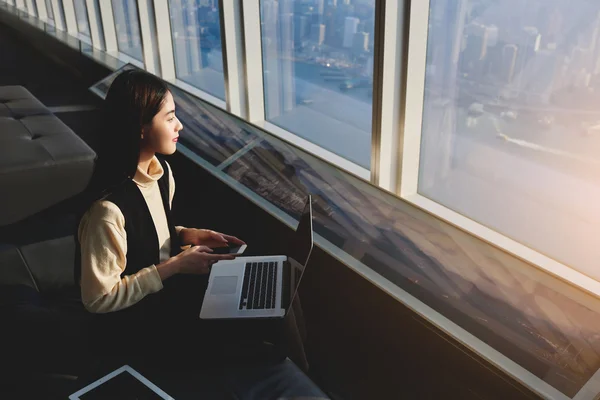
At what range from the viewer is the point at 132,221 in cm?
163

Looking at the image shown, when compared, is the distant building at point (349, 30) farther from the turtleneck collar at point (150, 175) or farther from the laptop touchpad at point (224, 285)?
the laptop touchpad at point (224, 285)

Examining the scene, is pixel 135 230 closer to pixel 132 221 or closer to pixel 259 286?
pixel 132 221

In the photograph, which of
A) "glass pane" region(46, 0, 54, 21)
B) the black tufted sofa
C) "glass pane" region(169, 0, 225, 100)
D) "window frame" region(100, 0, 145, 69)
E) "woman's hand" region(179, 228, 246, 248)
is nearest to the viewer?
"woman's hand" region(179, 228, 246, 248)

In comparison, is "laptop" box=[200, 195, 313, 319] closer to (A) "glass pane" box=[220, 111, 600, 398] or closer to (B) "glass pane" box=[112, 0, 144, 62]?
(A) "glass pane" box=[220, 111, 600, 398]

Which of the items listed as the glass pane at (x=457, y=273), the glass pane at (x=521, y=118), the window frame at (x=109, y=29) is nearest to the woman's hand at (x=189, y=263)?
the glass pane at (x=457, y=273)

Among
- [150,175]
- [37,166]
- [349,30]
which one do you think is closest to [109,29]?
[37,166]

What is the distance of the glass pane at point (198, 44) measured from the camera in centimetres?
430

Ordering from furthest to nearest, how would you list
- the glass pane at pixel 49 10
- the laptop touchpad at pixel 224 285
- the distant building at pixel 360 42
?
the glass pane at pixel 49 10
the distant building at pixel 360 42
the laptop touchpad at pixel 224 285

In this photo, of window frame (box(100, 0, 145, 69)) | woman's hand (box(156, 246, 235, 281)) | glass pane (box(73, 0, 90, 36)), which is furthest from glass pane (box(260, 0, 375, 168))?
glass pane (box(73, 0, 90, 36))

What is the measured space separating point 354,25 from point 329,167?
27.1 inches

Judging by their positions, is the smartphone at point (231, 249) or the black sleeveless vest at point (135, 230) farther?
the smartphone at point (231, 249)

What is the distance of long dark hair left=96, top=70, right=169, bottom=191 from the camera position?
1621mm

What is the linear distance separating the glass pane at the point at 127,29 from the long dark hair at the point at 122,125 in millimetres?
4815

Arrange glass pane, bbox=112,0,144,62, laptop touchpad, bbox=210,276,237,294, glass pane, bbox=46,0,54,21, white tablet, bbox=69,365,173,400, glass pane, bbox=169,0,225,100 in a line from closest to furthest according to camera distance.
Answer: white tablet, bbox=69,365,173,400 < laptop touchpad, bbox=210,276,237,294 < glass pane, bbox=169,0,225,100 < glass pane, bbox=112,0,144,62 < glass pane, bbox=46,0,54,21
